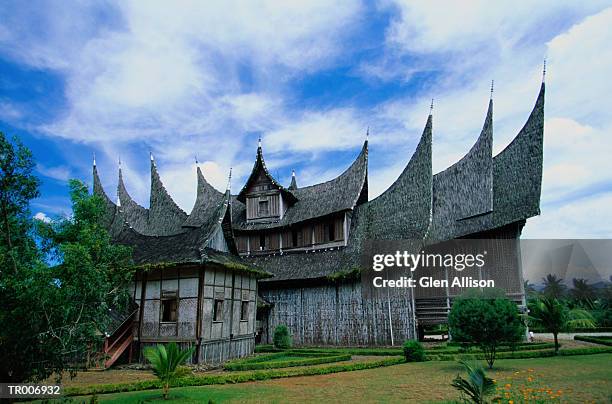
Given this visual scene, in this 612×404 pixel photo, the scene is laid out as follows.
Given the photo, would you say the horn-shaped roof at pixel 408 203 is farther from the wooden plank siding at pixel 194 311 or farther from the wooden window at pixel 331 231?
the wooden plank siding at pixel 194 311

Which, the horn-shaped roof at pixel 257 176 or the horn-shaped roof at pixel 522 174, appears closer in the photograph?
the horn-shaped roof at pixel 522 174

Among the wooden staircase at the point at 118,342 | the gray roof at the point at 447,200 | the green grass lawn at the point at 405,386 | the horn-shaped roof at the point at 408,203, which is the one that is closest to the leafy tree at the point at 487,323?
the green grass lawn at the point at 405,386

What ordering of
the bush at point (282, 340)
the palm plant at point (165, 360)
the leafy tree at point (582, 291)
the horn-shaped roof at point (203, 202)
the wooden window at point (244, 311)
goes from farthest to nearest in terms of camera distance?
the leafy tree at point (582, 291) < the horn-shaped roof at point (203, 202) < the bush at point (282, 340) < the wooden window at point (244, 311) < the palm plant at point (165, 360)

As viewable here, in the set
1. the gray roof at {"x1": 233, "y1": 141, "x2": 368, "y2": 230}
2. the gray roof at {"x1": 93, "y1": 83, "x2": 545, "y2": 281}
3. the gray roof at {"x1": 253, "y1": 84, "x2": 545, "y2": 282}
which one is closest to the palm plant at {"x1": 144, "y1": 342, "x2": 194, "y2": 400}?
the gray roof at {"x1": 93, "y1": 83, "x2": 545, "y2": 281}

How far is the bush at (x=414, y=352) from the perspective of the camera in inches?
694

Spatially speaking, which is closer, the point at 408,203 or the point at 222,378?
the point at 222,378

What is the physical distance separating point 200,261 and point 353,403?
9.07 meters

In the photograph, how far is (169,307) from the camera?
18.3 metres

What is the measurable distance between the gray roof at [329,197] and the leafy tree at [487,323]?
12887 millimetres

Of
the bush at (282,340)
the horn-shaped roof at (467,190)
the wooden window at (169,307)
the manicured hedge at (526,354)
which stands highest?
the horn-shaped roof at (467,190)

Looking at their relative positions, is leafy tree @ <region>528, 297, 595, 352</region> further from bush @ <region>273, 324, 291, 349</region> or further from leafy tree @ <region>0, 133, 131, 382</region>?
leafy tree @ <region>0, 133, 131, 382</region>

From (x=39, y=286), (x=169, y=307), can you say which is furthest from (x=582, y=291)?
(x=39, y=286)

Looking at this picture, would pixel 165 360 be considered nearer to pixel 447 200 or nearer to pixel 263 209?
pixel 263 209

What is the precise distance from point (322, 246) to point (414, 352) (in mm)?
11342
